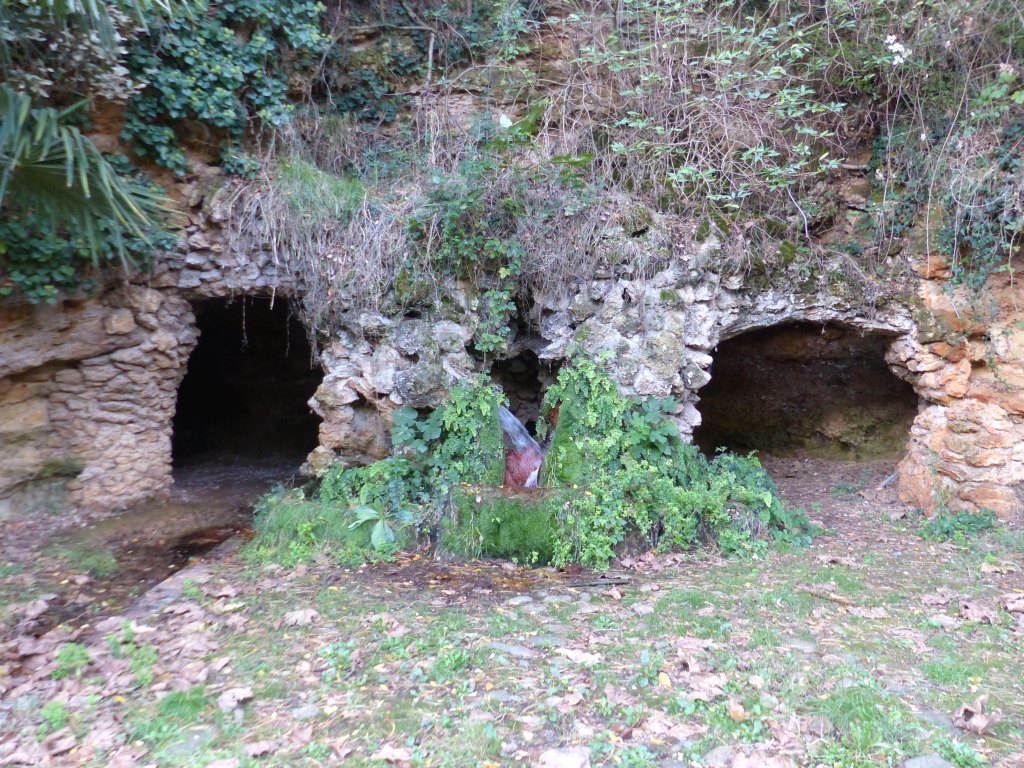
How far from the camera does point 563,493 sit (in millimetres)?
5352

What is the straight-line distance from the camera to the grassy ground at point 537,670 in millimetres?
2768

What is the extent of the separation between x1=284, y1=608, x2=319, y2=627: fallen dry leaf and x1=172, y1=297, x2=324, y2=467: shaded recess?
575 centimetres

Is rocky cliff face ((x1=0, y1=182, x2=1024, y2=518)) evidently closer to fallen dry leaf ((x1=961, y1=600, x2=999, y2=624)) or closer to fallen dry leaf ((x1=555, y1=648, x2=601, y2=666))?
fallen dry leaf ((x1=961, y1=600, x2=999, y2=624))

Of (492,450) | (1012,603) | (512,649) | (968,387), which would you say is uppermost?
(968,387)

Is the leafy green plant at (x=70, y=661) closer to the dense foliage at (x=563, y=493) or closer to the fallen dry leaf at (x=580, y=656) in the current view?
the dense foliage at (x=563, y=493)

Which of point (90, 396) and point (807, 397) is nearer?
point (90, 396)

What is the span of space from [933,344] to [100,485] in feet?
25.9

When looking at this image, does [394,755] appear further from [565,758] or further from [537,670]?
[537,670]

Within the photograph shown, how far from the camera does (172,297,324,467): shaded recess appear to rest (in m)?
9.89

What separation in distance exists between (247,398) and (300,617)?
730 cm

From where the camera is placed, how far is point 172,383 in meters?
6.68

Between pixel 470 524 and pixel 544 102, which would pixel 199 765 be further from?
pixel 544 102

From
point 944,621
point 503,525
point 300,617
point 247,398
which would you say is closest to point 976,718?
point 944,621

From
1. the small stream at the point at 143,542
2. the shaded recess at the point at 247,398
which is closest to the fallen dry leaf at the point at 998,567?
the small stream at the point at 143,542
